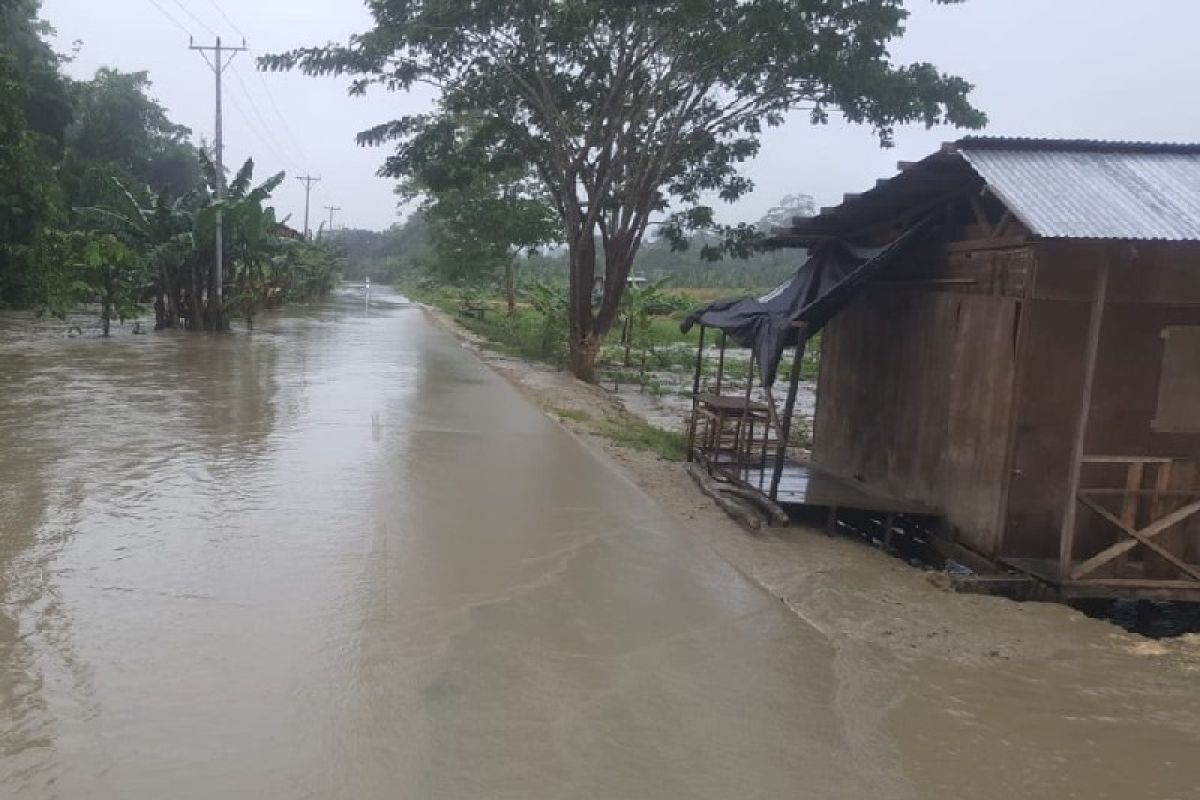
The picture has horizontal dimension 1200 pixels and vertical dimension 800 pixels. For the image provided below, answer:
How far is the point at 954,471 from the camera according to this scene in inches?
299

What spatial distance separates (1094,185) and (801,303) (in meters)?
2.60

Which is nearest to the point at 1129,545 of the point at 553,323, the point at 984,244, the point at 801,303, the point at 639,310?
the point at 984,244

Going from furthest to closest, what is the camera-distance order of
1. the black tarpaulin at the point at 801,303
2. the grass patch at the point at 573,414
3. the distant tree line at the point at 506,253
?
the distant tree line at the point at 506,253
the grass patch at the point at 573,414
the black tarpaulin at the point at 801,303

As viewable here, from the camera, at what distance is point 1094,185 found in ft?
21.6

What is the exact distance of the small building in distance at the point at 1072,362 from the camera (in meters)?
6.26

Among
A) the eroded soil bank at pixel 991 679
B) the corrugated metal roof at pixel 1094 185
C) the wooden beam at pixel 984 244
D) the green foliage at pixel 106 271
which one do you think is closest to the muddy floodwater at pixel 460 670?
the eroded soil bank at pixel 991 679

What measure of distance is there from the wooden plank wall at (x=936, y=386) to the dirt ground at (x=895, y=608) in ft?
2.61

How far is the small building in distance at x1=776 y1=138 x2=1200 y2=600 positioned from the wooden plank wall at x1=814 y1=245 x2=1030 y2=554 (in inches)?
Result: 0.8

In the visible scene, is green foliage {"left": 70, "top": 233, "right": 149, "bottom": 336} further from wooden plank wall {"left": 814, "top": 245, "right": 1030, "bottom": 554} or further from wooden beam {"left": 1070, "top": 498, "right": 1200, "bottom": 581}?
wooden beam {"left": 1070, "top": 498, "right": 1200, "bottom": 581}

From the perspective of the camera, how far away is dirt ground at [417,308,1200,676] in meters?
5.40

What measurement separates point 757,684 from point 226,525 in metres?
4.23

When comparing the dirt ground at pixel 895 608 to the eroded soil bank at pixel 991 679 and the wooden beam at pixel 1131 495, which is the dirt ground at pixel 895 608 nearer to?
the eroded soil bank at pixel 991 679

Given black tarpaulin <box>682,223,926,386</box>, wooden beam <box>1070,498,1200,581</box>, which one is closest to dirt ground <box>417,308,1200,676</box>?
wooden beam <box>1070,498,1200,581</box>

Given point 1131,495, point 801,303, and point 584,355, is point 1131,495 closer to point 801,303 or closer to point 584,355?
point 801,303
